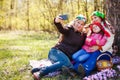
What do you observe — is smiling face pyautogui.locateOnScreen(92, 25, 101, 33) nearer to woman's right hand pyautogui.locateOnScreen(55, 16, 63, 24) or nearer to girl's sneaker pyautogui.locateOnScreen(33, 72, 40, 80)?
woman's right hand pyautogui.locateOnScreen(55, 16, 63, 24)

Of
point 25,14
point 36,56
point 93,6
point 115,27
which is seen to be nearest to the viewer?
point 115,27

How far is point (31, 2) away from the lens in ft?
86.3

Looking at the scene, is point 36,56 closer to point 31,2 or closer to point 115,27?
point 115,27

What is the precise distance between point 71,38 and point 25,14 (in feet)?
69.6

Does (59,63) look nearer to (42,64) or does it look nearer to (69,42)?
(69,42)

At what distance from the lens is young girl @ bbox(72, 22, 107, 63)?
770 centimetres

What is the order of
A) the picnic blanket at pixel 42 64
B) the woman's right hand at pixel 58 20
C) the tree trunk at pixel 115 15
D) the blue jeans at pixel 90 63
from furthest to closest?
the tree trunk at pixel 115 15 → the picnic blanket at pixel 42 64 → the woman's right hand at pixel 58 20 → the blue jeans at pixel 90 63

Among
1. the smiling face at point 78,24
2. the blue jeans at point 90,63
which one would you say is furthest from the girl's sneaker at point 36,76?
the smiling face at point 78,24

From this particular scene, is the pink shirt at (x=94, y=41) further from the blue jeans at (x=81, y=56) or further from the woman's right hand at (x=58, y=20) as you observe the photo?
the woman's right hand at (x=58, y=20)

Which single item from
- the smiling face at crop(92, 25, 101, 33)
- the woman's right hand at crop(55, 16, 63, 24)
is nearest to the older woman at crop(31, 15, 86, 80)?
the woman's right hand at crop(55, 16, 63, 24)

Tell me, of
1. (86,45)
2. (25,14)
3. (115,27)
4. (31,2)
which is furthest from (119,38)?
(25,14)

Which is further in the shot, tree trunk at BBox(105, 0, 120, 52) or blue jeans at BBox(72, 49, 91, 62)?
tree trunk at BBox(105, 0, 120, 52)

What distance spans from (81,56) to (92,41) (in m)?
0.41

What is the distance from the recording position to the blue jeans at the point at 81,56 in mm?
7773
